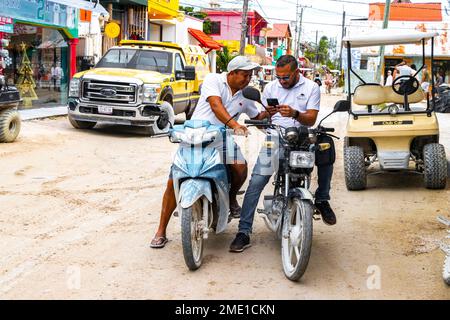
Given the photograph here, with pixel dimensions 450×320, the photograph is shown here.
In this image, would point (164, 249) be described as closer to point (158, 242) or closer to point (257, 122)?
point (158, 242)

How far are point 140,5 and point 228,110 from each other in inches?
990

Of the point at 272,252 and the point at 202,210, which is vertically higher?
the point at 202,210

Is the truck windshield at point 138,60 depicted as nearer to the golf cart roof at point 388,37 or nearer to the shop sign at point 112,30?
the golf cart roof at point 388,37

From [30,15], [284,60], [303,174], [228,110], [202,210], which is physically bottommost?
[202,210]

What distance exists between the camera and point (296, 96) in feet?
17.6

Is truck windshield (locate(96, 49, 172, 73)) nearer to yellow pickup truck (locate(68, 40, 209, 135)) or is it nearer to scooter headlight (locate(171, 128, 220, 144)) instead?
yellow pickup truck (locate(68, 40, 209, 135))

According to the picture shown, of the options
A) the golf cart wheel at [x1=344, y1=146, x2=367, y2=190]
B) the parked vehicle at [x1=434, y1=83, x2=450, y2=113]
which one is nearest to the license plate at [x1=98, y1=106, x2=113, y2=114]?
the golf cart wheel at [x1=344, y1=146, x2=367, y2=190]

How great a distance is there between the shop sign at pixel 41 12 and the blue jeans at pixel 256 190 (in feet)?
41.4

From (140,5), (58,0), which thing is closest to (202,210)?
(58,0)

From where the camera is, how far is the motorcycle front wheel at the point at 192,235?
461 centimetres

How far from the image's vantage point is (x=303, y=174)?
4945mm

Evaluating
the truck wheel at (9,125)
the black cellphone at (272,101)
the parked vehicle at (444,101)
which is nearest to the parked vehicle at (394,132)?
the black cellphone at (272,101)

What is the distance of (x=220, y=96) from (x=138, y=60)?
9602mm
